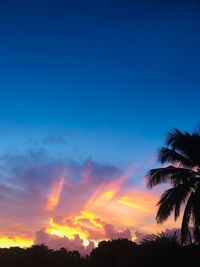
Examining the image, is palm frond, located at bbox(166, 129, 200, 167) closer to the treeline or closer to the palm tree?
the palm tree

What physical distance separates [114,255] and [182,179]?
695 cm

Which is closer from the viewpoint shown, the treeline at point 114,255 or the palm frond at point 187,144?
the treeline at point 114,255

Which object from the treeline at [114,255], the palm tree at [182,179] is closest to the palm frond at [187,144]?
the palm tree at [182,179]

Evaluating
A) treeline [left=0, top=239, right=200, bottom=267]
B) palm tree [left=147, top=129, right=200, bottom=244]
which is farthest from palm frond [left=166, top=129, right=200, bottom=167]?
treeline [left=0, top=239, right=200, bottom=267]

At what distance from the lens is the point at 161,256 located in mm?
17609

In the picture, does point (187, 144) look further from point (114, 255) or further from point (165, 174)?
point (114, 255)

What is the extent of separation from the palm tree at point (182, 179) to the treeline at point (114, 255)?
12.0 feet

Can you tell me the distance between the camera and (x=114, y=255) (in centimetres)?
2991

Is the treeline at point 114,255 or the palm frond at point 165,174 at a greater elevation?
the palm frond at point 165,174

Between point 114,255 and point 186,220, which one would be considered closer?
point 186,220

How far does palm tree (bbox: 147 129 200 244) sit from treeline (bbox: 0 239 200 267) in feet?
12.0

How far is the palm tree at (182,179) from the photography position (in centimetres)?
2914

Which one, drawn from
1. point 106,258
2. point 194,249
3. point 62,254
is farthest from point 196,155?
point 62,254

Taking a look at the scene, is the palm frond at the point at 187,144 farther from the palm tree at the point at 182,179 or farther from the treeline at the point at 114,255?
the treeline at the point at 114,255
